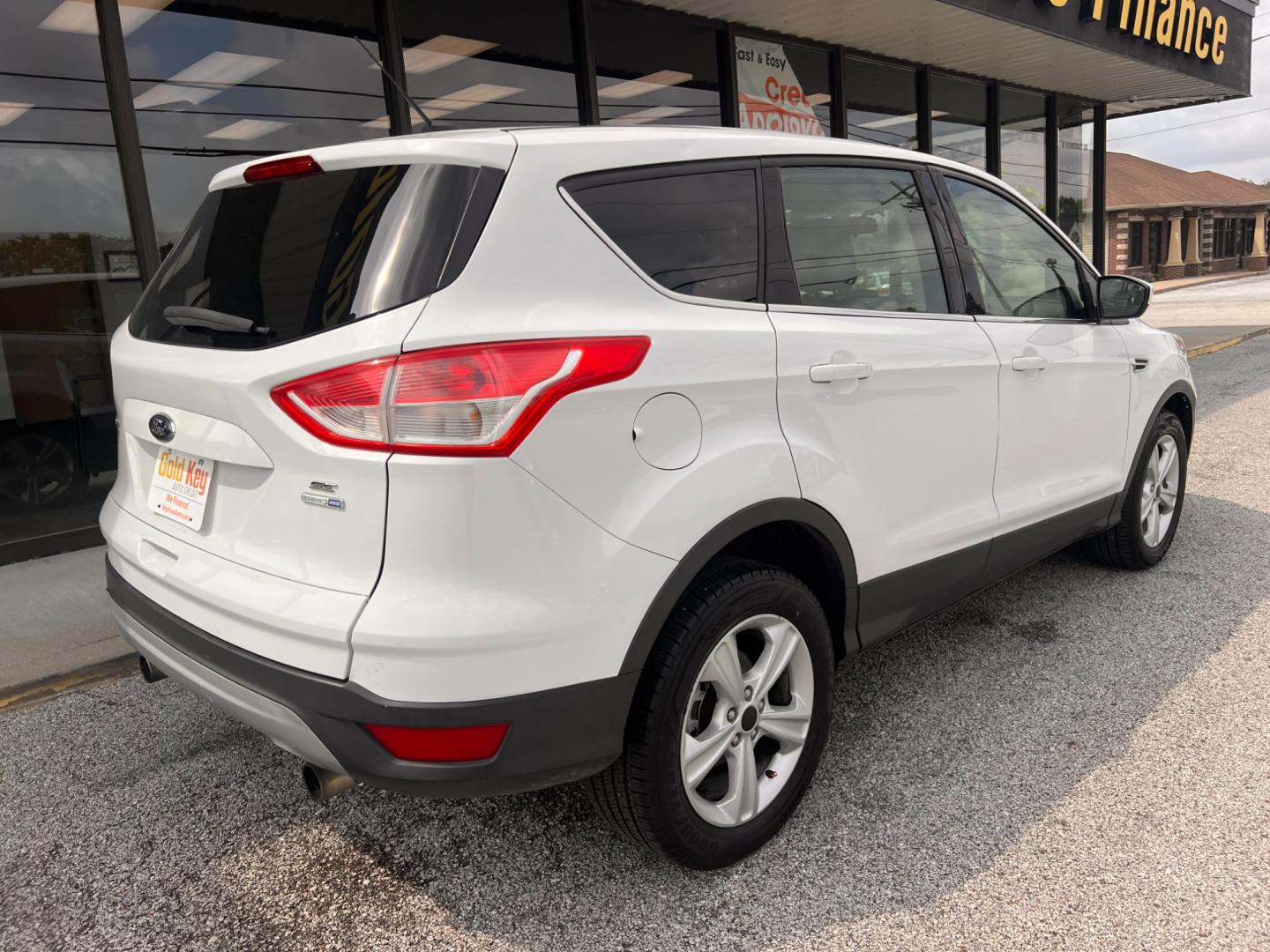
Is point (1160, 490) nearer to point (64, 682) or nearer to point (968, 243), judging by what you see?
point (968, 243)

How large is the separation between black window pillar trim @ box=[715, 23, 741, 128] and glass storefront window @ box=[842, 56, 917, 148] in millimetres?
1721

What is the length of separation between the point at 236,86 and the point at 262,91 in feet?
0.52

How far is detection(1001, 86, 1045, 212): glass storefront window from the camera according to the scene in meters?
12.0

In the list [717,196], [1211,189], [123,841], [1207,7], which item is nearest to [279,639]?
[123,841]

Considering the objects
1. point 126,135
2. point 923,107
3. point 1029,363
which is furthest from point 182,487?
point 923,107

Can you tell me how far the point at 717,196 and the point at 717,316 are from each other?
361 mm

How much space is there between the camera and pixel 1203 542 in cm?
469

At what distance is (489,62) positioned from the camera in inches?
281

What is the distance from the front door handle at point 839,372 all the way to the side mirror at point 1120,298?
1.77 m

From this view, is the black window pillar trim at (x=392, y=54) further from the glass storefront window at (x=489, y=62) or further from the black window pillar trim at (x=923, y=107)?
the black window pillar trim at (x=923, y=107)

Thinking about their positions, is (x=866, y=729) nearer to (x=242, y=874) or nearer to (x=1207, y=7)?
(x=242, y=874)

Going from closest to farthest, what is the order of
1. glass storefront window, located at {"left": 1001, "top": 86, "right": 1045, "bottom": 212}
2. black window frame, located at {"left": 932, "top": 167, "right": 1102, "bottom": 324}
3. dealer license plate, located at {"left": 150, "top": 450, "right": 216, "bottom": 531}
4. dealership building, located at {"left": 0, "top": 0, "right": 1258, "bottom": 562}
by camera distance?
dealer license plate, located at {"left": 150, "top": 450, "right": 216, "bottom": 531}
black window frame, located at {"left": 932, "top": 167, "right": 1102, "bottom": 324}
dealership building, located at {"left": 0, "top": 0, "right": 1258, "bottom": 562}
glass storefront window, located at {"left": 1001, "top": 86, "right": 1045, "bottom": 212}

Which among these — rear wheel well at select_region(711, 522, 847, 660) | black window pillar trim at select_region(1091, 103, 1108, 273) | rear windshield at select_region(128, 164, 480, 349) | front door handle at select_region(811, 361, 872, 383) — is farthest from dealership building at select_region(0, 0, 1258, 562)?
black window pillar trim at select_region(1091, 103, 1108, 273)

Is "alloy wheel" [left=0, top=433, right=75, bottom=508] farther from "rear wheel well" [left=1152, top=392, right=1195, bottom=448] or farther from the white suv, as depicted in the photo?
"rear wheel well" [left=1152, top=392, right=1195, bottom=448]
